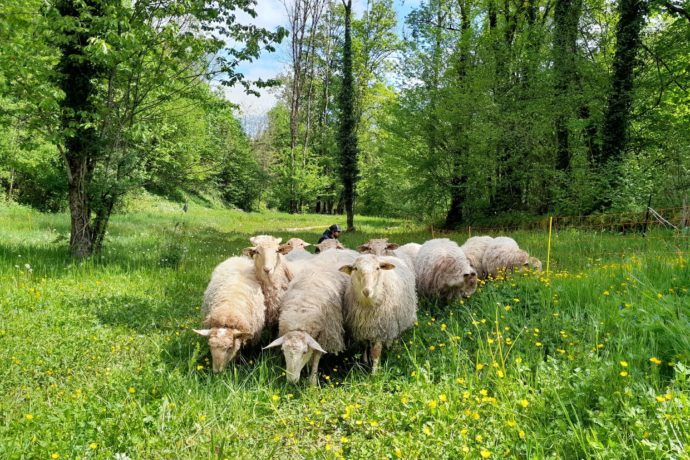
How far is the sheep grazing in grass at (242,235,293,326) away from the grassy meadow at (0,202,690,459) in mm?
693

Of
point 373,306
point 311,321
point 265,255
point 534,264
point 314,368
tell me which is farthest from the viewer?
point 534,264

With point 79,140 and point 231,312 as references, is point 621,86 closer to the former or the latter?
point 231,312

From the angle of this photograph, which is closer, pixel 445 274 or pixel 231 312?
pixel 231 312

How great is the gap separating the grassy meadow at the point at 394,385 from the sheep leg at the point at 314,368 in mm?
137

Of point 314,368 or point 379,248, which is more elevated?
point 379,248

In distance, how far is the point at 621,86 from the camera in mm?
12039

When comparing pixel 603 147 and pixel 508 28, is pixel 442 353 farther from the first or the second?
pixel 508 28

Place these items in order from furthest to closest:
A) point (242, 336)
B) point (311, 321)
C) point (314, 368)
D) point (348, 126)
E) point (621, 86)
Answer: point (348, 126) → point (621, 86) → point (242, 336) → point (311, 321) → point (314, 368)

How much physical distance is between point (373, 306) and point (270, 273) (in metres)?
1.48

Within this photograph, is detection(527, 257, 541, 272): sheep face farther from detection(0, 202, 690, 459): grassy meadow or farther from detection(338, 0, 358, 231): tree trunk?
detection(338, 0, 358, 231): tree trunk

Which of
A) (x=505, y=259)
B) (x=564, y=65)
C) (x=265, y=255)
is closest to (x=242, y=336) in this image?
(x=265, y=255)

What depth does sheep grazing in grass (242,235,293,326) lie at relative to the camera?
5176 mm

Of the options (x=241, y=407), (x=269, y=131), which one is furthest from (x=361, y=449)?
(x=269, y=131)

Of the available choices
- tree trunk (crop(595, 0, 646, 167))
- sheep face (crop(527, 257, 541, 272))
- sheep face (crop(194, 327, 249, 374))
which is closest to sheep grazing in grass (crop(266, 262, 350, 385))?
sheep face (crop(194, 327, 249, 374))
